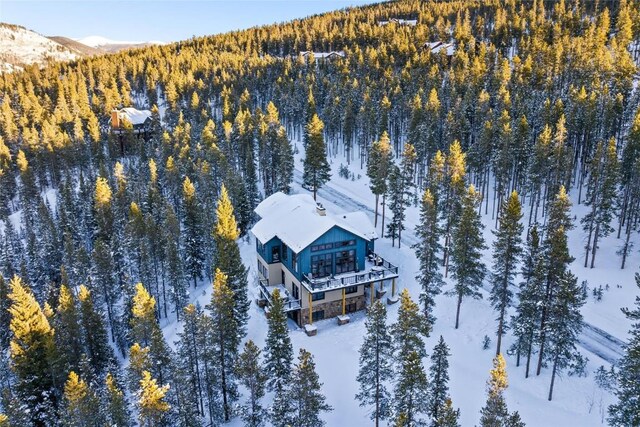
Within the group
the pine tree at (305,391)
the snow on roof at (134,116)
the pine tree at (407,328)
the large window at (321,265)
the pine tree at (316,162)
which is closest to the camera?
the pine tree at (305,391)

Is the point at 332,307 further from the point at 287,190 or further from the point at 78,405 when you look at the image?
the point at 287,190

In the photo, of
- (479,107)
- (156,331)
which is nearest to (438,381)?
(156,331)

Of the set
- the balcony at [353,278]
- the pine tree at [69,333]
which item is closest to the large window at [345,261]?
the balcony at [353,278]

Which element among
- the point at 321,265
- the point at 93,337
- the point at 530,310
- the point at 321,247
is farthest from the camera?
the point at 93,337

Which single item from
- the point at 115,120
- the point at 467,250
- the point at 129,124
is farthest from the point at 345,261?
the point at 115,120

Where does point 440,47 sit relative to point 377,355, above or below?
above

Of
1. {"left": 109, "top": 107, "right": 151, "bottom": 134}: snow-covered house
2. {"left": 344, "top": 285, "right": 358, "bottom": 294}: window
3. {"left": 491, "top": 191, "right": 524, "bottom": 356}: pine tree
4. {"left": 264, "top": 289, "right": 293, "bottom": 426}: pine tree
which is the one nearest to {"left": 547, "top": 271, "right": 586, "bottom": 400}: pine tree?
{"left": 491, "top": 191, "right": 524, "bottom": 356}: pine tree

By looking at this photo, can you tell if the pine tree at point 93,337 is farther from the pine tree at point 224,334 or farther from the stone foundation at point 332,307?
the stone foundation at point 332,307
